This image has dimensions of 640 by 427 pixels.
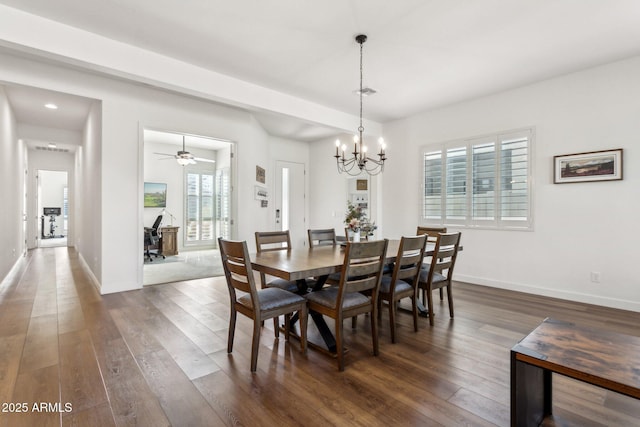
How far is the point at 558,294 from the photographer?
3973 mm

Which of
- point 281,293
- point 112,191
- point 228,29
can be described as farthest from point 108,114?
point 281,293

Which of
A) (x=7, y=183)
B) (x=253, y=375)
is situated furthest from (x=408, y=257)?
(x=7, y=183)

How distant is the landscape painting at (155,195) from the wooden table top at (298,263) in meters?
6.48

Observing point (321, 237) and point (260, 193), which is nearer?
point (321, 237)

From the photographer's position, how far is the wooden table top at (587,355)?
1261 mm

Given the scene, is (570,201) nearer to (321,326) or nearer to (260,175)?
(321,326)

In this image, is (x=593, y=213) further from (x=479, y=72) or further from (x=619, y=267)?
(x=479, y=72)

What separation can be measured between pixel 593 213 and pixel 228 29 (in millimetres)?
4589

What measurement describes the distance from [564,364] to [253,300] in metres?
1.72

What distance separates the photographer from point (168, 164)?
27.5 ft

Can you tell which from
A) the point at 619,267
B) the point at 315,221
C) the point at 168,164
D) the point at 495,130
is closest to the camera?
the point at 619,267

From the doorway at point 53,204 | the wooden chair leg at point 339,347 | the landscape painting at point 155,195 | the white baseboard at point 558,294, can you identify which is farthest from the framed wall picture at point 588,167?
the doorway at point 53,204

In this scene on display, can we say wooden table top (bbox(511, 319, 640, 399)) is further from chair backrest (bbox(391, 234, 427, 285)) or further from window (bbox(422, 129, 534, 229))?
window (bbox(422, 129, 534, 229))

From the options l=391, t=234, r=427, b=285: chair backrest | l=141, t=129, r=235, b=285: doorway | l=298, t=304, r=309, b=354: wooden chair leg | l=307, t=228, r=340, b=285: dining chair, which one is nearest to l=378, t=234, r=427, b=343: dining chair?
l=391, t=234, r=427, b=285: chair backrest
